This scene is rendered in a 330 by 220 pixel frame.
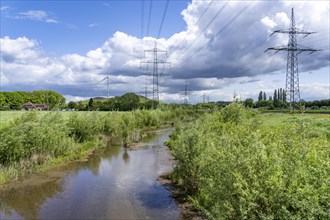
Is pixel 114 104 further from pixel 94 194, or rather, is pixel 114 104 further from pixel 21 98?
pixel 94 194

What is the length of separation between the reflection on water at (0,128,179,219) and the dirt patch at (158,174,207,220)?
395mm

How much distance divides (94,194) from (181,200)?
5.89 metres

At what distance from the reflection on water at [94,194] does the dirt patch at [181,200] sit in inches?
15.5

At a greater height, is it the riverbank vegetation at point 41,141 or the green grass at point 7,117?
the green grass at point 7,117

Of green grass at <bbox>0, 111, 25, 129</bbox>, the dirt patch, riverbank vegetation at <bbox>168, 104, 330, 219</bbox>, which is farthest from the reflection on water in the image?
green grass at <bbox>0, 111, 25, 129</bbox>

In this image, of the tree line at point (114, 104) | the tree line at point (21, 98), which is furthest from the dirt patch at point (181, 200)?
the tree line at point (21, 98)

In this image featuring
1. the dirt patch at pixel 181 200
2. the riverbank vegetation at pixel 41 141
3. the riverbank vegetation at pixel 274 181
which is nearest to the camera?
the riverbank vegetation at pixel 274 181

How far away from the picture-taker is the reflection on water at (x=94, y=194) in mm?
16812

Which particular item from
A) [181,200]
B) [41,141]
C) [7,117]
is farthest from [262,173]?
[7,117]

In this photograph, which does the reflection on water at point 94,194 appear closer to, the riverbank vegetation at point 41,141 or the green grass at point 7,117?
the riverbank vegetation at point 41,141

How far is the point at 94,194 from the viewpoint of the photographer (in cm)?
2039

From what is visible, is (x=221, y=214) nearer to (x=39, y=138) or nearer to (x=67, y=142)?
(x=39, y=138)

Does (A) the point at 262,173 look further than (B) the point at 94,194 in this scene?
No

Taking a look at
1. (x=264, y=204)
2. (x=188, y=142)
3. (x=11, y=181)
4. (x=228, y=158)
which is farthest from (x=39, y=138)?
(x=264, y=204)
